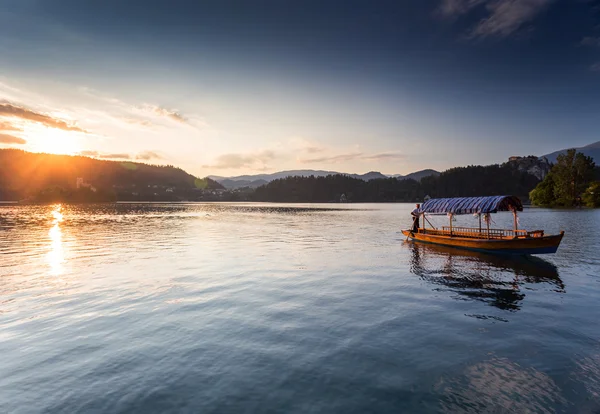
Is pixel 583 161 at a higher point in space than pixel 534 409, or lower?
higher

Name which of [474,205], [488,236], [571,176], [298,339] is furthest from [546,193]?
[298,339]

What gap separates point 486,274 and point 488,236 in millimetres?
14227

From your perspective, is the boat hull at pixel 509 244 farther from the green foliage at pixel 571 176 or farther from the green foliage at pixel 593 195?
the green foliage at pixel 571 176

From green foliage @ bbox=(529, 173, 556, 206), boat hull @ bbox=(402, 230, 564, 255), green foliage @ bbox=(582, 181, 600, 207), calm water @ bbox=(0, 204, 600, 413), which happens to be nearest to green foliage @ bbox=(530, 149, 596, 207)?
green foliage @ bbox=(529, 173, 556, 206)

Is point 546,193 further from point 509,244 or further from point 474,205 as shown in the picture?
point 509,244

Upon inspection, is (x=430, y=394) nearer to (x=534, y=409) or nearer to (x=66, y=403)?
(x=534, y=409)

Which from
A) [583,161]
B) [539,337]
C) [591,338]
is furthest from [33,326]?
[583,161]

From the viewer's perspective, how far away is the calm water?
1069 centimetres

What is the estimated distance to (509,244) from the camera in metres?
38.0

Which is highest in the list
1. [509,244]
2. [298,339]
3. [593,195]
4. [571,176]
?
[571,176]

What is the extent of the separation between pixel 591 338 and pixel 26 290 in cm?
3449

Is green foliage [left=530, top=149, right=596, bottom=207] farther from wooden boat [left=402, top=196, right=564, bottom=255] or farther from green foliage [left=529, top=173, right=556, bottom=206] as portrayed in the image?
wooden boat [left=402, top=196, right=564, bottom=255]

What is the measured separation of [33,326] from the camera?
667 inches

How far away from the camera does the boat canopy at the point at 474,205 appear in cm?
3973
